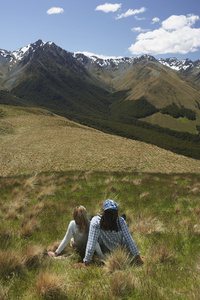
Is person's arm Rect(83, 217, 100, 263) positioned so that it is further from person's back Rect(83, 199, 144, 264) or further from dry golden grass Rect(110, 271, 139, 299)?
dry golden grass Rect(110, 271, 139, 299)

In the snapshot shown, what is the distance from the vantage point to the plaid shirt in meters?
4.46

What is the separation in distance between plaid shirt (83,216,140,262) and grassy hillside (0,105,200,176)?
73.3 ft

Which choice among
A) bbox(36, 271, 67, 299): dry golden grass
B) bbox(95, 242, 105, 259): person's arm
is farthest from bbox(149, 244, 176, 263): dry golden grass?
bbox(36, 271, 67, 299): dry golden grass

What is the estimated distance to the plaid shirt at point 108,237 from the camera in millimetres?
4461

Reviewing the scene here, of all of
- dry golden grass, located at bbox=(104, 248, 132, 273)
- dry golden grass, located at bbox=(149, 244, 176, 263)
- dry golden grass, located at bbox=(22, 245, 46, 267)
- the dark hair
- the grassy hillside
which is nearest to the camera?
dry golden grass, located at bbox=(104, 248, 132, 273)

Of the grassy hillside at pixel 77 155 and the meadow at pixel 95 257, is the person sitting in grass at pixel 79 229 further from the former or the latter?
the grassy hillside at pixel 77 155

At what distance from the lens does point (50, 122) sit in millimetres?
62344

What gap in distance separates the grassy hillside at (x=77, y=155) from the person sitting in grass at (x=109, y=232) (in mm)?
22364

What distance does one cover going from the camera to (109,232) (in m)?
4.74

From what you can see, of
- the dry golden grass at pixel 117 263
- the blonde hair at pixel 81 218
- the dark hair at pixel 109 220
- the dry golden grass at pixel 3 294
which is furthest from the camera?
the blonde hair at pixel 81 218

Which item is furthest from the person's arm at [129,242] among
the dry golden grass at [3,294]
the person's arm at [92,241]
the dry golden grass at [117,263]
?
the dry golden grass at [3,294]

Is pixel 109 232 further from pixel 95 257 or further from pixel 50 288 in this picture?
pixel 50 288

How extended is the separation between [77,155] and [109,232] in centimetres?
2841

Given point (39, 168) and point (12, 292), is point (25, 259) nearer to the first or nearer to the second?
point (12, 292)
